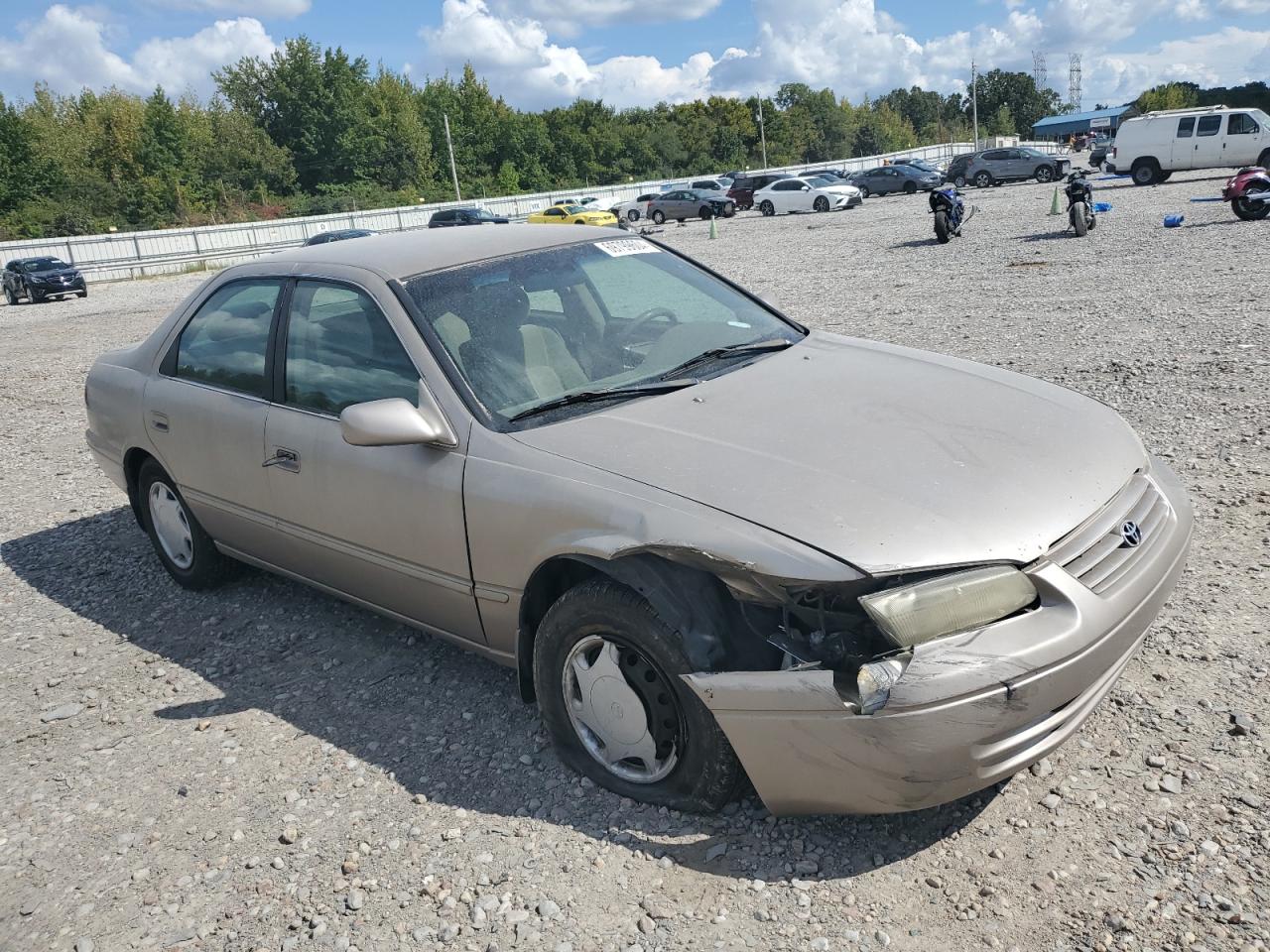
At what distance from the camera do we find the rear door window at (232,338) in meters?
4.00

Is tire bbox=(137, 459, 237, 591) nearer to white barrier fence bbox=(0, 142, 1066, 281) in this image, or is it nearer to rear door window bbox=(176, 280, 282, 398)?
rear door window bbox=(176, 280, 282, 398)

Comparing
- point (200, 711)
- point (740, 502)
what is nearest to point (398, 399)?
point (740, 502)

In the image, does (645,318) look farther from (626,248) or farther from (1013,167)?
(1013,167)

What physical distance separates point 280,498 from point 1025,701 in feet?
9.24

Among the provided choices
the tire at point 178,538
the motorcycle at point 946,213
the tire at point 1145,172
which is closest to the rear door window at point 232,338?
the tire at point 178,538

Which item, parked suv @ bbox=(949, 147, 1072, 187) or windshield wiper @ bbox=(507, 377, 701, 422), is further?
parked suv @ bbox=(949, 147, 1072, 187)

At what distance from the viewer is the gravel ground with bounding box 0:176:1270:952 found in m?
2.41

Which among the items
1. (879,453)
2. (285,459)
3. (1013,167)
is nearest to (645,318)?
(879,453)

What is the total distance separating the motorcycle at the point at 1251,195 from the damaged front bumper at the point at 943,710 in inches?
685

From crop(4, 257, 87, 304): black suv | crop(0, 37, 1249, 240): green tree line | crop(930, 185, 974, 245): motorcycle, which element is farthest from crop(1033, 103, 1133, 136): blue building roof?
crop(4, 257, 87, 304): black suv

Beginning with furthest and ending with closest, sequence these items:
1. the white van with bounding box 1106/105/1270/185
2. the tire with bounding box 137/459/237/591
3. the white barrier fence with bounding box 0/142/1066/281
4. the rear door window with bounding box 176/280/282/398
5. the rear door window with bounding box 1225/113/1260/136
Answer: the white barrier fence with bounding box 0/142/1066/281
the white van with bounding box 1106/105/1270/185
the rear door window with bounding box 1225/113/1260/136
the tire with bounding box 137/459/237/591
the rear door window with bounding box 176/280/282/398

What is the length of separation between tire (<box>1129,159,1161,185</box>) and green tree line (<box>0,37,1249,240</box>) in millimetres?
52321

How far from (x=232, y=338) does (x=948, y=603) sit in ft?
10.7

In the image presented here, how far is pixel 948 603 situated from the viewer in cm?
233
